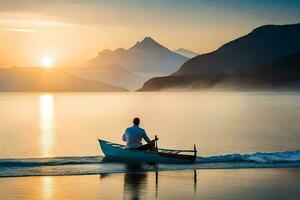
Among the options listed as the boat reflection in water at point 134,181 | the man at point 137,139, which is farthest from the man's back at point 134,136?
the boat reflection in water at point 134,181

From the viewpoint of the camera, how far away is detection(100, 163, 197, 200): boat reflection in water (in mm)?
22672

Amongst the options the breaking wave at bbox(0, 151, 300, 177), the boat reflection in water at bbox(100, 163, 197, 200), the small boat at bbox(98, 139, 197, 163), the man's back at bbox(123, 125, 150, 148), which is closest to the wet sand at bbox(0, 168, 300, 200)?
the boat reflection in water at bbox(100, 163, 197, 200)

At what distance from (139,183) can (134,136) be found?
6.91 m

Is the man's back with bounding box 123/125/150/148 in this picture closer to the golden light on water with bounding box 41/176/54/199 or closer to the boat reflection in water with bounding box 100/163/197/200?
the boat reflection in water with bounding box 100/163/197/200

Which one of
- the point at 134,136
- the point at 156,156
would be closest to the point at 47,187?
the point at 134,136

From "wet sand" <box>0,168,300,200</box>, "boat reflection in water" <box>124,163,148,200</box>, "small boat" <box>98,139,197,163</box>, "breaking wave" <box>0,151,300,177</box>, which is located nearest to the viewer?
"wet sand" <box>0,168,300,200</box>

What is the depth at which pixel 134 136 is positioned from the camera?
106 feet

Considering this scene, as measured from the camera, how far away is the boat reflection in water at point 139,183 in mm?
22672

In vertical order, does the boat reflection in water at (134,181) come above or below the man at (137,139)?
below

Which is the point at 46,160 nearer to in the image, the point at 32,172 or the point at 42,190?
the point at 32,172

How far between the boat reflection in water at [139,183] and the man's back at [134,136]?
127 centimetres

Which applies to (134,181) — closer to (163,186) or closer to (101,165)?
(163,186)

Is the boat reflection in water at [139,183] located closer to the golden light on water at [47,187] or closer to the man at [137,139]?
the man at [137,139]

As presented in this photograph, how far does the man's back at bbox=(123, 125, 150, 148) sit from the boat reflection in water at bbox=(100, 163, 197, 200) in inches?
50.1
